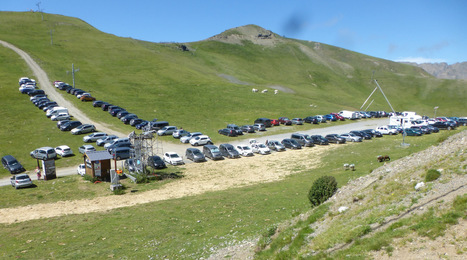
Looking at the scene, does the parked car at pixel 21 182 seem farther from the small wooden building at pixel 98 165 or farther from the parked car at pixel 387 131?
the parked car at pixel 387 131

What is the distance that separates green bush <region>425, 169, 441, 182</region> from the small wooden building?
3295cm

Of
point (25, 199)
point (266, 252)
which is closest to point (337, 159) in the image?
Answer: point (266, 252)

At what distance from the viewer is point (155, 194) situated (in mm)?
31375

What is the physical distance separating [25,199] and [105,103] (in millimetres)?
45133

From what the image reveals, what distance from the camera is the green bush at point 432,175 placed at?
1423 cm

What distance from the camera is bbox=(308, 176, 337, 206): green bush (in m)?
18.2

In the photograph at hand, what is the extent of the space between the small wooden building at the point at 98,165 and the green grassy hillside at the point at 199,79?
1803 centimetres

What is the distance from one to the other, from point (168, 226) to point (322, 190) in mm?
10482

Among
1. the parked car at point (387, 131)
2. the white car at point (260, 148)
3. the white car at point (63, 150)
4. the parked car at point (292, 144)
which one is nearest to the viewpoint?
the white car at point (63, 150)

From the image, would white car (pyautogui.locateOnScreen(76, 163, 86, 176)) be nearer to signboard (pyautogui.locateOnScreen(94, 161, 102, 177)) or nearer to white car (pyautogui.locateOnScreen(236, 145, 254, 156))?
signboard (pyautogui.locateOnScreen(94, 161, 102, 177))

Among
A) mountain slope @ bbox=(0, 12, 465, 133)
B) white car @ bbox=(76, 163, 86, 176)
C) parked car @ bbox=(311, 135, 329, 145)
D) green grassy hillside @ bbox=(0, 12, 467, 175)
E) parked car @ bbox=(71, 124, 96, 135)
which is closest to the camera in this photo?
white car @ bbox=(76, 163, 86, 176)

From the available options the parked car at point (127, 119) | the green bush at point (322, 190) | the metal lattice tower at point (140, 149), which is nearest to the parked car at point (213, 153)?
the metal lattice tower at point (140, 149)

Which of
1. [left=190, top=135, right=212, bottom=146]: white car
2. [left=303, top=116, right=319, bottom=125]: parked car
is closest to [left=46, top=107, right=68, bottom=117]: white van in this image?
[left=190, top=135, right=212, bottom=146]: white car

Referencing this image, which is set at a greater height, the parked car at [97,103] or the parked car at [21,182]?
the parked car at [97,103]
